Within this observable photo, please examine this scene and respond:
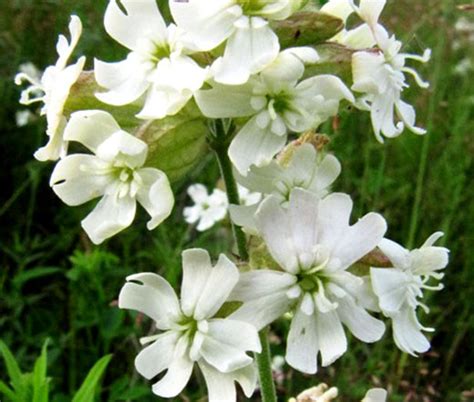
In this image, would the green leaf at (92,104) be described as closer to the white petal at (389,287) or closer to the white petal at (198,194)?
the white petal at (389,287)

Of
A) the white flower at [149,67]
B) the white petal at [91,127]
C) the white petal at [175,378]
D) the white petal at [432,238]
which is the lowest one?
the white petal at [175,378]

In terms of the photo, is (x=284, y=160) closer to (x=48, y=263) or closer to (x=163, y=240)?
(x=163, y=240)

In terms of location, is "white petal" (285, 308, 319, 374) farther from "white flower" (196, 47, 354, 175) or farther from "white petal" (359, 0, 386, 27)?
"white petal" (359, 0, 386, 27)

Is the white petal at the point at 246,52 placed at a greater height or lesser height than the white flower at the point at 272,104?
greater

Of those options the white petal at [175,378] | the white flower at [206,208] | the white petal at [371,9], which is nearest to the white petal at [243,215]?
the white petal at [175,378]

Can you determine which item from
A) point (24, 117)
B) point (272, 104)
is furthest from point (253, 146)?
point (24, 117)

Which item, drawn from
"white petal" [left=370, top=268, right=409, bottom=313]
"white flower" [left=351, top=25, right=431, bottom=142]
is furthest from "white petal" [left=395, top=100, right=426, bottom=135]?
"white petal" [left=370, top=268, right=409, bottom=313]

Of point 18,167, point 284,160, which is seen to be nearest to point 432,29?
point 18,167
